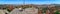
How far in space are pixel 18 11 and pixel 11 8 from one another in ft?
0.25

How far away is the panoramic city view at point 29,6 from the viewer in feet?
4.25

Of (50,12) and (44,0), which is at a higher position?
(44,0)

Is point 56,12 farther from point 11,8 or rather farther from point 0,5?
point 0,5

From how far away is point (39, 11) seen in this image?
4.36 ft

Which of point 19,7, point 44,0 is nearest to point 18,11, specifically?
point 19,7

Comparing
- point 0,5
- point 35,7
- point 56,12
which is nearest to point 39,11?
point 35,7

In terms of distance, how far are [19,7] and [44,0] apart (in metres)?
0.26

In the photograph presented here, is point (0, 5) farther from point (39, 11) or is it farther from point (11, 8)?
point (39, 11)

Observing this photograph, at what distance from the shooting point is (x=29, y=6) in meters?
1.32

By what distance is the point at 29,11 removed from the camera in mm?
1330

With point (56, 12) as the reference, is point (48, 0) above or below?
above

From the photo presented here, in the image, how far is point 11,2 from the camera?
1311mm

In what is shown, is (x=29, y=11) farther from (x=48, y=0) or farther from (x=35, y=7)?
(x=48, y=0)

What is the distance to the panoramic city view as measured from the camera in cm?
129
